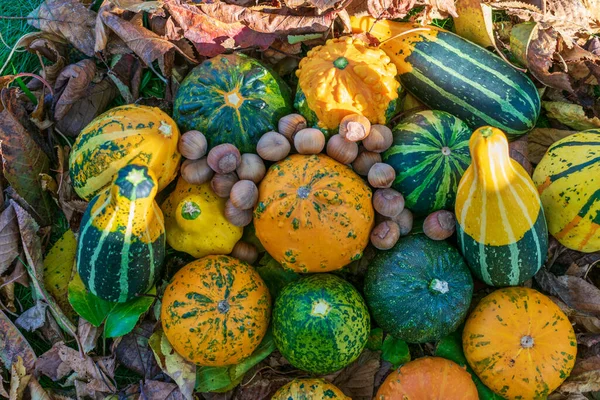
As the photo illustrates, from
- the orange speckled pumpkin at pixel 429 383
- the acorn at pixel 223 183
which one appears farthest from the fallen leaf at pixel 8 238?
the orange speckled pumpkin at pixel 429 383

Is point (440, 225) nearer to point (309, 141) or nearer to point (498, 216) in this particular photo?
point (498, 216)

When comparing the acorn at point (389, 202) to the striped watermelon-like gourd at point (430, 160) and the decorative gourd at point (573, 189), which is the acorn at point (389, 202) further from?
the decorative gourd at point (573, 189)

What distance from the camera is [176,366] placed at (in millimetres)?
2900

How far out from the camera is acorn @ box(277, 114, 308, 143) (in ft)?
9.72

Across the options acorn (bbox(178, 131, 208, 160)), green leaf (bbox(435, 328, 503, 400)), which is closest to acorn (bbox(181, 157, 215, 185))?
acorn (bbox(178, 131, 208, 160))

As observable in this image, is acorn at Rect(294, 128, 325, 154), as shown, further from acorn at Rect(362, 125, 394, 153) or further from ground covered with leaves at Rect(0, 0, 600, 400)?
ground covered with leaves at Rect(0, 0, 600, 400)

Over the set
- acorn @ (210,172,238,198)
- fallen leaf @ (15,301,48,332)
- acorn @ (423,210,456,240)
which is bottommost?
fallen leaf @ (15,301,48,332)

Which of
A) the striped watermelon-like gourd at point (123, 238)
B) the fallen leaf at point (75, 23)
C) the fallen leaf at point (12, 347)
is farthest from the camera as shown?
the fallen leaf at point (75, 23)

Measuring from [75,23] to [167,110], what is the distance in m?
0.72

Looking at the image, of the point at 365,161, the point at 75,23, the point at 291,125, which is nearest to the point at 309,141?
the point at 291,125

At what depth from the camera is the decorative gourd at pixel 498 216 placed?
2.39 metres

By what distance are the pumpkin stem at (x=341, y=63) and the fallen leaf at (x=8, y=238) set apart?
1.90 metres

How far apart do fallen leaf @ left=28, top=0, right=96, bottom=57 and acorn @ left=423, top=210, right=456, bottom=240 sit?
6.94ft

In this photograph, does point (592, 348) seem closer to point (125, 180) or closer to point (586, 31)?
point (586, 31)
